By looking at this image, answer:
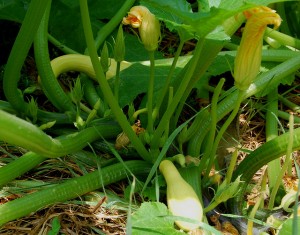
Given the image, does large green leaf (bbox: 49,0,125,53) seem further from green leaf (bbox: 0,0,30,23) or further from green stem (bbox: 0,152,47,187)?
green stem (bbox: 0,152,47,187)

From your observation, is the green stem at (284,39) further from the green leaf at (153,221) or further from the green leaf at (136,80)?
the green leaf at (153,221)

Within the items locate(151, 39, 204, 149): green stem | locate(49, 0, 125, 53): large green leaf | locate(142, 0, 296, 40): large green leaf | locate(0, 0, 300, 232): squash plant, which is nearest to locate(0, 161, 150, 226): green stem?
locate(0, 0, 300, 232): squash plant

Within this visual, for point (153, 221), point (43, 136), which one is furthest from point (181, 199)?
point (43, 136)

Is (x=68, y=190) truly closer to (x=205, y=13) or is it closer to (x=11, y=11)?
(x=205, y=13)

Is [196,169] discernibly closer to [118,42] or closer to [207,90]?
[118,42]

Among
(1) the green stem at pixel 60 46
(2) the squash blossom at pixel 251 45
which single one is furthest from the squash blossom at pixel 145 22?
(1) the green stem at pixel 60 46
